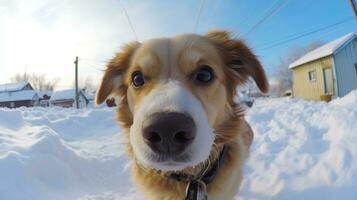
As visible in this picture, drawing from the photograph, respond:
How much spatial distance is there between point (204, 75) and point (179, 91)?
0.54 m

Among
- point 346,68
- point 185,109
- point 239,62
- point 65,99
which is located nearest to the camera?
point 185,109

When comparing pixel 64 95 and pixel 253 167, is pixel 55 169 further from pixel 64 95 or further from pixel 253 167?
pixel 64 95

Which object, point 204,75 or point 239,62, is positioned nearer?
point 204,75

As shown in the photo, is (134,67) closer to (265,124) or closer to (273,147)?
(273,147)

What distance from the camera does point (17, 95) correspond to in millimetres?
49406

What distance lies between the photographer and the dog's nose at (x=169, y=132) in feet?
5.46

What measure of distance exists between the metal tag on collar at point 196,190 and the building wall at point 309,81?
19526 millimetres

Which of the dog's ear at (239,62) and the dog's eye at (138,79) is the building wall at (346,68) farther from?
the dog's eye at (138,79)

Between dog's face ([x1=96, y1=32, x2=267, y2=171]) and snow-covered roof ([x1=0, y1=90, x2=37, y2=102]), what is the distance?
50812mm

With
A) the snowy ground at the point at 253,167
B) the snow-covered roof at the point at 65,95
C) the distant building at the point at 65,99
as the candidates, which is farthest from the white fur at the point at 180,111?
the snow-covered roof at the point at 65,95

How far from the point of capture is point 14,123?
21.6ft

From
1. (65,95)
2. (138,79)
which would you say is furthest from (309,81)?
(65,95)

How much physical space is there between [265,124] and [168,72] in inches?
214

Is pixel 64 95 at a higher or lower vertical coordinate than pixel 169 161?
lower
